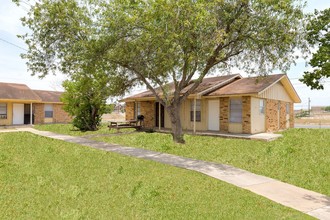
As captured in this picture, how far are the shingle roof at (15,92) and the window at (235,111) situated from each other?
21.3 m

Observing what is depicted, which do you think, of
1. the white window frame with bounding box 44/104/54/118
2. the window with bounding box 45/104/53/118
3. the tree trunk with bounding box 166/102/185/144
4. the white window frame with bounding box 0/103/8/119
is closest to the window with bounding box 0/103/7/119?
the white window frame with bounding box 0/103/8/119

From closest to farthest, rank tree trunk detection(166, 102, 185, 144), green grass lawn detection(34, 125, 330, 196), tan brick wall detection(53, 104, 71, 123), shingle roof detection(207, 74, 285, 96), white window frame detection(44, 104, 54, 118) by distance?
green grass lawn detection(34, 125, 330, 196), tree trunk detection(166, 102, 185, 144), shingle roof detection(207, 74, 285, 96), white window frame detection(44, 104, 54, 118), tan brick wall detection(53, 104, 71, 123)

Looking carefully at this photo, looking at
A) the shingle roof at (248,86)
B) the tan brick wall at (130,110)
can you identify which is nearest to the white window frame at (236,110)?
the shingle roof at (248,86)

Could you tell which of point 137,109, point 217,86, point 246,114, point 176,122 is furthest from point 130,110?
point 246,114

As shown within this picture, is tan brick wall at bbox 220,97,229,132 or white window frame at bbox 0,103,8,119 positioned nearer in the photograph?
tan brick wall at bbox 220,97,229,132

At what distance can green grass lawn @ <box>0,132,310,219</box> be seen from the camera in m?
4.77

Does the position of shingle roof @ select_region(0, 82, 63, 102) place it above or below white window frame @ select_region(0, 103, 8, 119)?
above

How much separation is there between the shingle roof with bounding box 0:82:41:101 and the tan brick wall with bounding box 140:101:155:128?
12.7 m

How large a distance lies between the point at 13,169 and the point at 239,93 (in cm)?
1356

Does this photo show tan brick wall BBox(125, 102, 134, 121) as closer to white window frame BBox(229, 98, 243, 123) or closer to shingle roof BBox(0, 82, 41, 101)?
shingle roof BBox(0, 82, 41, 101)

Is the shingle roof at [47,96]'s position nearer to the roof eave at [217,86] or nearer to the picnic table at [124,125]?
the picnic table at [124,125]

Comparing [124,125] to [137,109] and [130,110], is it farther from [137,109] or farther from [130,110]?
[130,110]

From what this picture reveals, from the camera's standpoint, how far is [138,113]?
2525cm

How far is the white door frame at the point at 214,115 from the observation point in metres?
18.8
